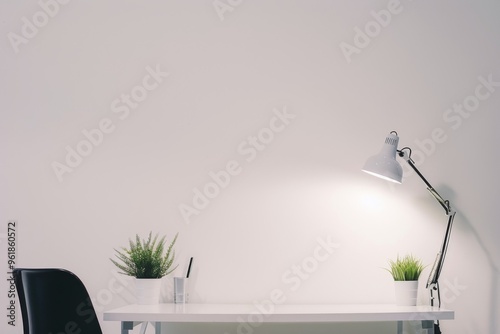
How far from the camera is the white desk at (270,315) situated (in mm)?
2189

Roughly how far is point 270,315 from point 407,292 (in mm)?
645

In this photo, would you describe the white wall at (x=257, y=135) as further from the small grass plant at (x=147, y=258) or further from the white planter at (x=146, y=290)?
the white planter at (x=146, y=290)

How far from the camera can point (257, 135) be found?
2.83 m

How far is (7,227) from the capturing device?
9.15 ft

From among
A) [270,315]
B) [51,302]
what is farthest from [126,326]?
[270,315]

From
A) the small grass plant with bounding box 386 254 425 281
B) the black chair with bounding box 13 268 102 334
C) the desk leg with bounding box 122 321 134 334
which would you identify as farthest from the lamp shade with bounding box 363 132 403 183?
the black chair with bounding box 13 268 102 334

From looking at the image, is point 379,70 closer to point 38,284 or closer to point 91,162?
point 91,162

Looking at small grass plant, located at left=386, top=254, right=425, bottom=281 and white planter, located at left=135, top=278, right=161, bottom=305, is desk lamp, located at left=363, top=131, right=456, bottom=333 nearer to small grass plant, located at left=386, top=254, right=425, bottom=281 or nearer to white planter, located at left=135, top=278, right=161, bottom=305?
small grass plant, located at left=386, top=254, right=425, bottom=281

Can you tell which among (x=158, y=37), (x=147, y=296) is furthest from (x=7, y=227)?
(x=158, y=37)

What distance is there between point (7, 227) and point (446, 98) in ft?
6.77

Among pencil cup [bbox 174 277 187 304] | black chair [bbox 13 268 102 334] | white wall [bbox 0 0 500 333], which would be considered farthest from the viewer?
white wall [bbox 0 0 500 333]

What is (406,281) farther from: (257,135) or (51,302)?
(51,302)

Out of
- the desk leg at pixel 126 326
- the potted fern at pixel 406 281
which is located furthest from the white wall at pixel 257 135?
the desk leg at pixel 126 326

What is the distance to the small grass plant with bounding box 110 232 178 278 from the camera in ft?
8.44
